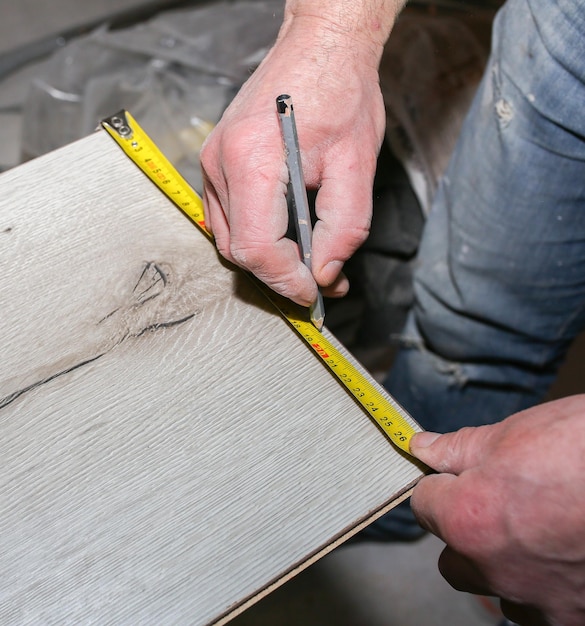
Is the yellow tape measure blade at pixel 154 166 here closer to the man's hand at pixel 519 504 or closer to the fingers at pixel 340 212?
the fingers at pixel 340 212

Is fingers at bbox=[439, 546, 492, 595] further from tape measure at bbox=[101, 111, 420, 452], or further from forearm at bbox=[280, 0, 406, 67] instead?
forearm at bbox=[280, 0, 406, 67]

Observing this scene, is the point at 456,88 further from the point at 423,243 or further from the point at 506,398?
the point at 506,398

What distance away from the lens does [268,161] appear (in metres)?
0.76

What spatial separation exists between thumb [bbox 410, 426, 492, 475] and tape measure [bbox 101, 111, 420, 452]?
0.07 ft

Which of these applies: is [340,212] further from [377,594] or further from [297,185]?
[377,594]

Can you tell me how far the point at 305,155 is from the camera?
80cm

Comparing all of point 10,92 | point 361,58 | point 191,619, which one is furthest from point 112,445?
point 10,92

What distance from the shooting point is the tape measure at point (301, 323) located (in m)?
0.74

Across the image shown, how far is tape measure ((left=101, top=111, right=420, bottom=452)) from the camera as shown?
74 centimetres

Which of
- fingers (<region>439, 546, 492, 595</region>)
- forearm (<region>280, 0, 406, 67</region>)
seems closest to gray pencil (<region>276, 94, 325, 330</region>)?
forearm (<region>280, 0, 406, 67</region>)

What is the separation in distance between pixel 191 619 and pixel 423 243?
0.94 m

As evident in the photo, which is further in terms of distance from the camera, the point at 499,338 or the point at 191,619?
the point at 499,338

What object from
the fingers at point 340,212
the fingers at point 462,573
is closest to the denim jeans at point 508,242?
the fingers at point 340,212

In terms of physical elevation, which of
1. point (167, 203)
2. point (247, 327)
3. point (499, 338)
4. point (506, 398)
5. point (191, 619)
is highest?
point (167, 203)
